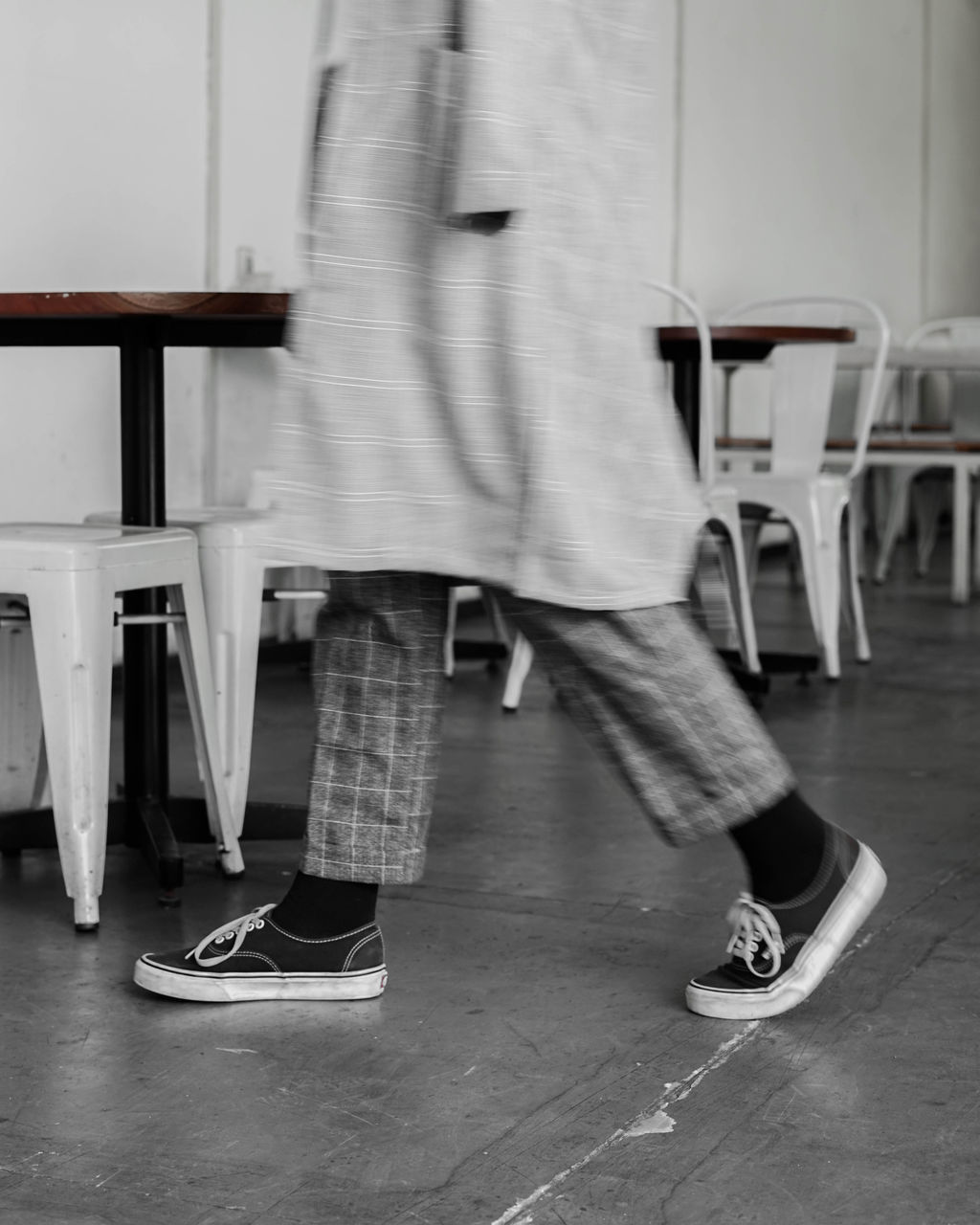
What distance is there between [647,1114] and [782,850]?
1.23 feet

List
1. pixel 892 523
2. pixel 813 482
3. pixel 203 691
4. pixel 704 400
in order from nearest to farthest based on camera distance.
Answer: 1. pixel 203 691
2. pixel 704 400
3. pixel 813 482
4. pixel 892 523

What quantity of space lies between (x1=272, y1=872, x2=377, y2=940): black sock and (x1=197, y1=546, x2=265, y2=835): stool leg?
2.14ft

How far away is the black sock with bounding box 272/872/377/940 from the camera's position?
190 centimetres

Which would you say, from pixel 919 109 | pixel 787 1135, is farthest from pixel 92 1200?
pixel 919 109

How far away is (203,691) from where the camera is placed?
246cm

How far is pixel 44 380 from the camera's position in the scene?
168 inches

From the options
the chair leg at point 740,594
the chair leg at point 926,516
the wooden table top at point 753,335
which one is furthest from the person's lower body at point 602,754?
the chair leg at point 926,516

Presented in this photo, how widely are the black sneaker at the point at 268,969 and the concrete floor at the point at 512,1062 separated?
0.08 ft

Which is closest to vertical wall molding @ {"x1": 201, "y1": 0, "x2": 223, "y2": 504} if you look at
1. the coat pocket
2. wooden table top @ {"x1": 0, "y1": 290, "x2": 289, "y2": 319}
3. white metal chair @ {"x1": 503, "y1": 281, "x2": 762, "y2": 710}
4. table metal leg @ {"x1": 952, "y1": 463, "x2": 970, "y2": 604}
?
white metal chair @ {"x1": 503, "y1": 281, "x2": 762, "y2": 710}

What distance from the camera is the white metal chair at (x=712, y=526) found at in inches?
154

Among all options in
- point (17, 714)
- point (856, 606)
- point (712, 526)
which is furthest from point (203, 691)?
point (856, 606)

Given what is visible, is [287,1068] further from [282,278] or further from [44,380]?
[282,278]

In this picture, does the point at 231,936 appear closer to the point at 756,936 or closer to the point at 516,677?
the point at 756,936

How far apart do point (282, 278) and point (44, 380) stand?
1.02 metres
